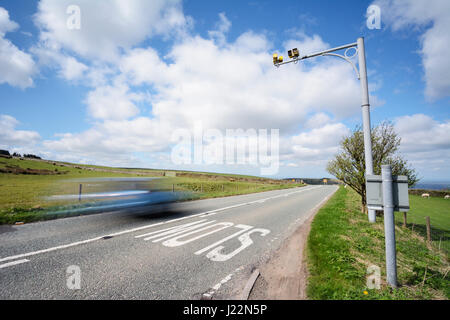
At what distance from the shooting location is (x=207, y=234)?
6.00 m

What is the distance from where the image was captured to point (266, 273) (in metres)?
3.70

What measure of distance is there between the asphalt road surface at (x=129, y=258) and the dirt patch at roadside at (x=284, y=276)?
27cm

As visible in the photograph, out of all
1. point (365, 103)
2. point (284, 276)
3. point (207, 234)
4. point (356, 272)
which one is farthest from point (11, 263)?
point (365, 103)

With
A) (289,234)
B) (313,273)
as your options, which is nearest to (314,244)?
(289,234)

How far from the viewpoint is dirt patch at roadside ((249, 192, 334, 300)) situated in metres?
2.98

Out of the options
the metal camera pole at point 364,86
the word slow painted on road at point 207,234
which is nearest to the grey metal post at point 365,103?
the metal camera pole at point 364,86

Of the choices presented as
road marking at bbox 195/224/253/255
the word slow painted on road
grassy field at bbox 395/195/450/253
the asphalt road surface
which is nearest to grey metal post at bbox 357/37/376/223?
the asphalt road surface

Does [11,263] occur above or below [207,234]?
above

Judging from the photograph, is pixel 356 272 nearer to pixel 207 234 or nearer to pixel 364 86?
pixel 207 234

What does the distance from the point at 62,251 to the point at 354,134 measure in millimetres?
12365

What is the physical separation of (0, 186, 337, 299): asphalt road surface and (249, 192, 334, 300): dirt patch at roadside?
27cm

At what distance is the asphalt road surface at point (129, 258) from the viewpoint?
296 centimetres

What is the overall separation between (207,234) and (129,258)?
246cm
